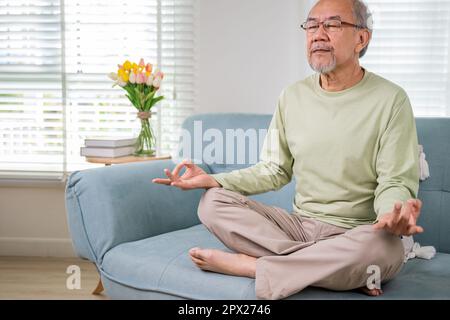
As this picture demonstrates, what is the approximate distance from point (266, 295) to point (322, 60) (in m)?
0.85

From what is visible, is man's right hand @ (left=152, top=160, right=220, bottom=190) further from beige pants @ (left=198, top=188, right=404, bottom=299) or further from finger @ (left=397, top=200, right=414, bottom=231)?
finger @ (left=397, top=200, right=414, bottom=231)

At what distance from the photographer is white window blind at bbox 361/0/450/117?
327cm

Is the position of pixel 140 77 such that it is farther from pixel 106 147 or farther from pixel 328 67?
pixel 328 67

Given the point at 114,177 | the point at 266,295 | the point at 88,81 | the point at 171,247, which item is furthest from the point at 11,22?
the point at 266,295

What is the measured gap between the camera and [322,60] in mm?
2291

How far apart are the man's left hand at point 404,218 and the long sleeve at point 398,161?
16 centimetres

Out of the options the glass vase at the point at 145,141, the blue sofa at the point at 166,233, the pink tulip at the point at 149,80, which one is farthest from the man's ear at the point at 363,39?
the glass vase at the point at 145,141

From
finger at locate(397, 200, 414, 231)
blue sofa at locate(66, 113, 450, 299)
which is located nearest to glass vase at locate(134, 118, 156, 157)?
blue sofa at locate(66, 113, 450, 299)

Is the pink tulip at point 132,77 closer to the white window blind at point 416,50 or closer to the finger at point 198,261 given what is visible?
the white window blind at point 416,50

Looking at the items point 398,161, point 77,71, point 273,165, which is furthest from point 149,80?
point 398,161

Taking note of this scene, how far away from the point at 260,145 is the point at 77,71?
1367mm

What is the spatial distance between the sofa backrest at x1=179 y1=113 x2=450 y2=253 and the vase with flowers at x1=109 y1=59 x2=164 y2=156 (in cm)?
36
